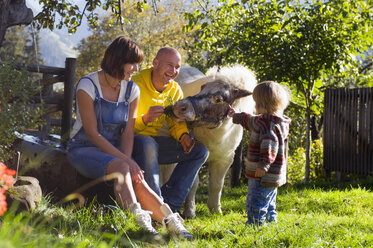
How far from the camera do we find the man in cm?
438

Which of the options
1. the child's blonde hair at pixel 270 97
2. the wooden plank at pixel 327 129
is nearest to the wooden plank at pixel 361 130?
the wooden plank at pixel 327 129

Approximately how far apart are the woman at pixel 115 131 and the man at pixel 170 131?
24 centimetres

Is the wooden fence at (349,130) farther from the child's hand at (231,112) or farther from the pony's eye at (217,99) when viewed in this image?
the pony's eye at (217,99)

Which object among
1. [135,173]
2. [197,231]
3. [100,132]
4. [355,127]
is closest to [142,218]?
[135,173]

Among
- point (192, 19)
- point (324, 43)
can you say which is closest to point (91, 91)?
point (192, 19)

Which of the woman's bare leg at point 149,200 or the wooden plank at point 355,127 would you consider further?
the wooden plank at point 355,127

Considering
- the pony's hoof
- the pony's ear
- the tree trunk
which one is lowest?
the pony's hoof

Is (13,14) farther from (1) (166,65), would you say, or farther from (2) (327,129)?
(2) (327,129)

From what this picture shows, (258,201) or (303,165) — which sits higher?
(258,201)

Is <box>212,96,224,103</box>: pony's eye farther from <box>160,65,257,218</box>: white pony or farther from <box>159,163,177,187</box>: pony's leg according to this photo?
<box>159,163,177,187</box>: pony's leg

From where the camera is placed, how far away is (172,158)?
4.55 metres

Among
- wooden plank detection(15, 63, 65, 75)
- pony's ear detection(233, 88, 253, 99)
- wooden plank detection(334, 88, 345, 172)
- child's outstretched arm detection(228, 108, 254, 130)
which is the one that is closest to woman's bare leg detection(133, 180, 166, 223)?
child's outstretched arm detection(228, 108, 254, 130)

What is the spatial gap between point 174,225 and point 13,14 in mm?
3304

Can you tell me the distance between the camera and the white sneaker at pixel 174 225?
133 inches
